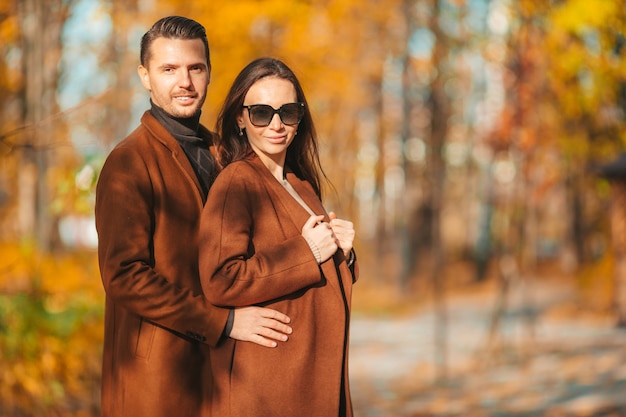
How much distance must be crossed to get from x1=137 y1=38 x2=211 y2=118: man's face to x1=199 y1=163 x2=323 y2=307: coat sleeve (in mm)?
307

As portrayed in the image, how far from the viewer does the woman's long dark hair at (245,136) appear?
2.84m

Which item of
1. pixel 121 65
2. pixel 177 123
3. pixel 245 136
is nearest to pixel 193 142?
pixel 177 123

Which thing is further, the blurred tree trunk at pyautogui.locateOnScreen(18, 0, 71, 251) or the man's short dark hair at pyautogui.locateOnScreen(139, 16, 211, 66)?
the blurred tree trunk at pyautogui.locateOnScreen(18, 0, 71, 251)

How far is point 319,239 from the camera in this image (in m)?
2.75

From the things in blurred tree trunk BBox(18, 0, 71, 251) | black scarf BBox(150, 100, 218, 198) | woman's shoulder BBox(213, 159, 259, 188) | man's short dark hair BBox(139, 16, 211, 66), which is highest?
blurred tree trunk BBox(18, 0, 71, 251)

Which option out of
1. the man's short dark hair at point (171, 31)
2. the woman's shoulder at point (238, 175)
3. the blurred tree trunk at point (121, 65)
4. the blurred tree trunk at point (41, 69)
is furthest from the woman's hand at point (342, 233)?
the blurred tree trunk at point (121, 65)

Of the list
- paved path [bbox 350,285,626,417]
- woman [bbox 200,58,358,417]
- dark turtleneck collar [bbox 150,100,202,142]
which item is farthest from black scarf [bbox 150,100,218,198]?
paved path [bbox 350,285,626,417]

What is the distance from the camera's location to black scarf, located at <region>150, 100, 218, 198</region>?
9.68 feet

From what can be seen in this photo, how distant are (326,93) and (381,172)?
28.2 feet

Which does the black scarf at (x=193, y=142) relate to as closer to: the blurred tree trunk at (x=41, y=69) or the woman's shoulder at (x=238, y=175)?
the woman's shoulder at (x=238, y=175)

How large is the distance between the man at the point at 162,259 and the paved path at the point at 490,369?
246 inches

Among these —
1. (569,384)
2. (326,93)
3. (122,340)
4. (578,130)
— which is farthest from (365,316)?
(122,340)

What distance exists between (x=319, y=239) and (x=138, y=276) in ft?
1.81

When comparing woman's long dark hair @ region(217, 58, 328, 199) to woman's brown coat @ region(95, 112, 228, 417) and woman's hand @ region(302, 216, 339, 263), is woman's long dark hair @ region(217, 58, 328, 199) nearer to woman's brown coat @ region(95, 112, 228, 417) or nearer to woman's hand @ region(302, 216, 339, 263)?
woman's brown coat @ region(95, 112, 228, 417)
